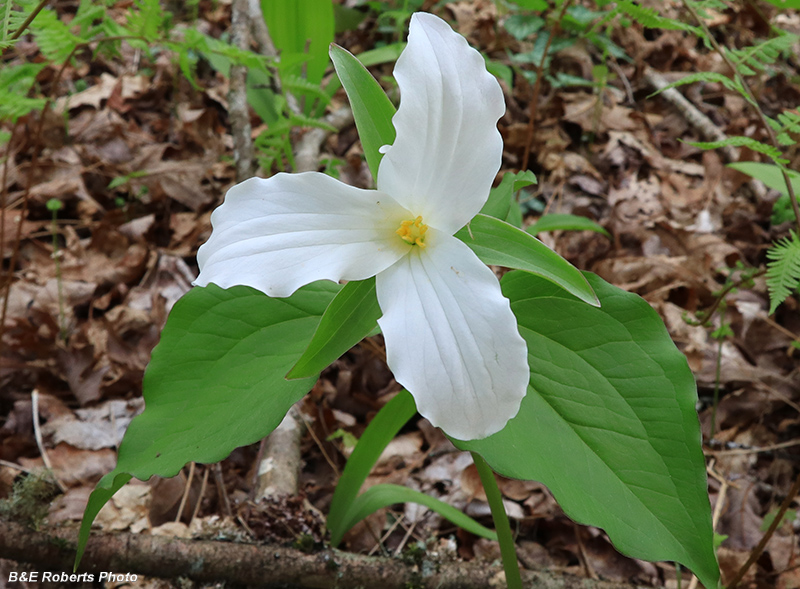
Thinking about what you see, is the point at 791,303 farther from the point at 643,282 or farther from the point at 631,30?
the point at 631,30

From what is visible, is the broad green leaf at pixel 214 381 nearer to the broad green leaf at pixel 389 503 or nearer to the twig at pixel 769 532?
the broad green leaf at pixel 389 503

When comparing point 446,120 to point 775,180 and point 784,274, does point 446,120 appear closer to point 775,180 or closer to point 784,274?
point 784,274

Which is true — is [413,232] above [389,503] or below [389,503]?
above

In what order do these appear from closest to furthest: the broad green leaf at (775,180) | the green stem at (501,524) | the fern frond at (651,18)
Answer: the green stem at (501,524) < the fern frond at (651,18) < the broad green leaf at (775,180)

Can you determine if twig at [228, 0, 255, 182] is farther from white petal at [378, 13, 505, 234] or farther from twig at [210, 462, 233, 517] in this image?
white petal at [378, 13, 505, 234]

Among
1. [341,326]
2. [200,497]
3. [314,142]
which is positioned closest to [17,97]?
[314,142]

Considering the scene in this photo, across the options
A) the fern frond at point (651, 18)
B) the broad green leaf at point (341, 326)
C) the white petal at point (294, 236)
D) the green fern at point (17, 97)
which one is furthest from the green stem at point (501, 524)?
the green fern at point (17, 97)

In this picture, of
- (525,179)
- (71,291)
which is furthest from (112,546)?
(71,291)
